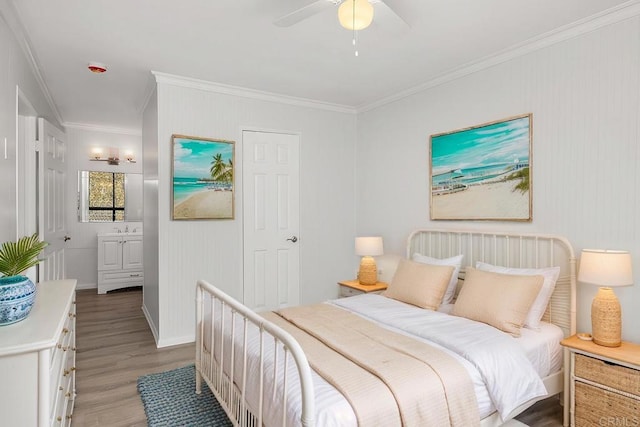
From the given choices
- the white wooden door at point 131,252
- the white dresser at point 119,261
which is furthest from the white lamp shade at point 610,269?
the white wooden door at point 131,252

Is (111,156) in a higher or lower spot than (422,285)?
higher

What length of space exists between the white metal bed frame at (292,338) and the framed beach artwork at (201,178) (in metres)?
1.01

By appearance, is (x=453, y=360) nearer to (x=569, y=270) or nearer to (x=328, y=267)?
(x=569, y=270)

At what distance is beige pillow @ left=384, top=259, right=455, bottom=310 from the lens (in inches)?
113

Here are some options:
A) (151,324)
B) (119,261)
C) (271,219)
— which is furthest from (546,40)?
(119,261)

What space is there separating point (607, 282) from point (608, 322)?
0.84ft

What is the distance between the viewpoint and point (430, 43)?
9.38 ft

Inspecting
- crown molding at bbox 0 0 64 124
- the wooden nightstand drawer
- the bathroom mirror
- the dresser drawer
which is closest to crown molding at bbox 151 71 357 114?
crown molding at bbox 0 0 64 124

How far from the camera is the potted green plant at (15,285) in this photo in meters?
1.48

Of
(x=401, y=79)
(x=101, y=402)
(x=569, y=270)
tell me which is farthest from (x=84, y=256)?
Result: (x=569, y=270)

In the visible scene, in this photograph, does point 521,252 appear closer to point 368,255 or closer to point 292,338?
point 368,255

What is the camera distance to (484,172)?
10.3 feet

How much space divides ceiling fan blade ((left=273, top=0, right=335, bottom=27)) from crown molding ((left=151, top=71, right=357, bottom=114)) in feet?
6.27

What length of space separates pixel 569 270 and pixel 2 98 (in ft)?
13.0
